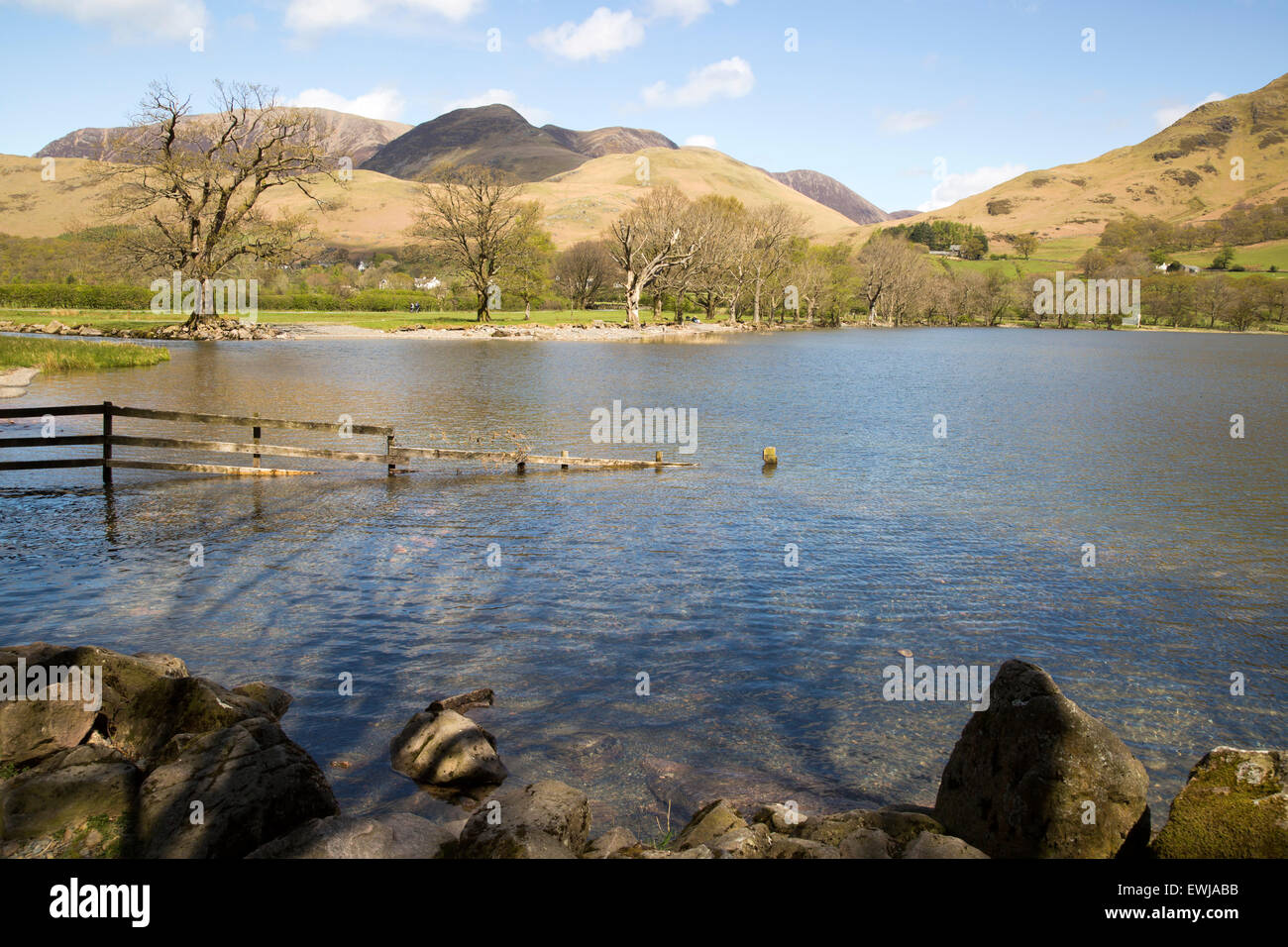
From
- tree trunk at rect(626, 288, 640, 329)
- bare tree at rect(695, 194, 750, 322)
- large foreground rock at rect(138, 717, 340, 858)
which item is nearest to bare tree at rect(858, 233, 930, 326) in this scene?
bare tree at rect(695, 194, 750, 322)

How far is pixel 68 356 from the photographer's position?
4631cm

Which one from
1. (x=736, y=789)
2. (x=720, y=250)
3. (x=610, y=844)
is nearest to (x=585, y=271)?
(x=720, y=250)

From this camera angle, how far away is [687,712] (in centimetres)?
1052

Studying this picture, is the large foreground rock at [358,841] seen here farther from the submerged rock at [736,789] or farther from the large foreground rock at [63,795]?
the submerged rock at [736,789]

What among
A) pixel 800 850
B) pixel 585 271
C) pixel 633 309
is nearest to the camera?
pixel 800 850

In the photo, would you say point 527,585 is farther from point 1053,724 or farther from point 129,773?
point 1053,724

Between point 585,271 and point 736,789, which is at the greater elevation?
point 585,271

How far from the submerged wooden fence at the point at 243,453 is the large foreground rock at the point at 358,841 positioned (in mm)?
17673

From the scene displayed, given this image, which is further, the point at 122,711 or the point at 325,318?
the point at 325,318

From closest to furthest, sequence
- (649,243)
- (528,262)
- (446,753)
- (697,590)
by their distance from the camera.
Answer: (446,753) < (697,590) < (528,262) < (649,243)

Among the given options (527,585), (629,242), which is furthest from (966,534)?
(629,242)

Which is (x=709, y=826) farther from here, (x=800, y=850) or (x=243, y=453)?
(x=243, y=453)

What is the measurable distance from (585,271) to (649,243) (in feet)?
166

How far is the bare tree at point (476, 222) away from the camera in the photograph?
99188mm
